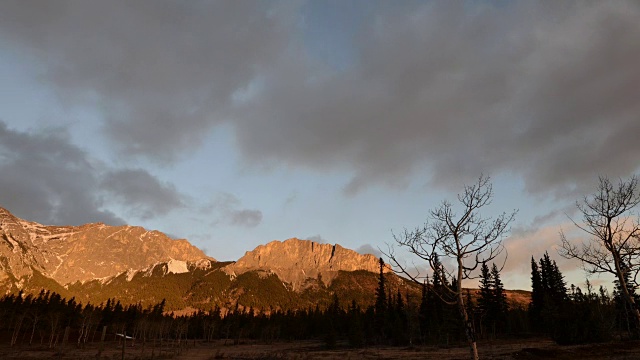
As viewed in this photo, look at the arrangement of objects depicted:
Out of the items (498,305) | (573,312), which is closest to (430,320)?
(498,305)

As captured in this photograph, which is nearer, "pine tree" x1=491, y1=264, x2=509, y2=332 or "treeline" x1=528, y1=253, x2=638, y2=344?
"treeline" x1=528, y1=253, x2=638, y2=344

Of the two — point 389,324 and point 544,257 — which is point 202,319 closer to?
point 389,324

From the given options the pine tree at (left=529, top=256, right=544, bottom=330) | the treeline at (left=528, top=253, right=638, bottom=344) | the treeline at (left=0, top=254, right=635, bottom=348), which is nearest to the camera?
the treeline at (left=528, top=253, right=638, bottom=344)

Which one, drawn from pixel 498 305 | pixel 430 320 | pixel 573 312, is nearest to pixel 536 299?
pixel 498 305

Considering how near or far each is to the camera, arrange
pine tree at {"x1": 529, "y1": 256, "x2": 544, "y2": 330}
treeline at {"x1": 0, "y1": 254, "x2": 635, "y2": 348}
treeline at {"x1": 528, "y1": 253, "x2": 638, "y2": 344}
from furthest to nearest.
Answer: pine tree at {"x1": 529, "y1": 256, "x2": 544, "y2": 330}, treeline at {"x1": 0, "y1": 254, "x2": 635, "y2": 348}, treeline at {"x1": 528, "y1": 253, "x2": 638, "y2": 344}

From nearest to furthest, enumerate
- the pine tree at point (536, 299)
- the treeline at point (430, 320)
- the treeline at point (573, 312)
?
the treeline at point (573, 312) < the treeline at point (430, 320) < the pine tree at point (536, 299)

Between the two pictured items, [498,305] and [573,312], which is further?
[498,305]

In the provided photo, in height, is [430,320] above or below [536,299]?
below

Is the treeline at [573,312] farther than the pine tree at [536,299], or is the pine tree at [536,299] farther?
the pine tree at [536,299]

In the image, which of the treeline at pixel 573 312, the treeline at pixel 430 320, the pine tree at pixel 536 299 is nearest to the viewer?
the treeline at pixel 573 312

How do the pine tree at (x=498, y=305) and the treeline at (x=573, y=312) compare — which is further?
the pine tree at (x=498, y=305)

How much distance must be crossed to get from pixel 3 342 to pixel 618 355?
417 feet

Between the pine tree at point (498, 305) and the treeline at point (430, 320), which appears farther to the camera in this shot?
the pine tree at point (498, 305)

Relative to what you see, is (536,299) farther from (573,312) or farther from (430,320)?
(573,312)
